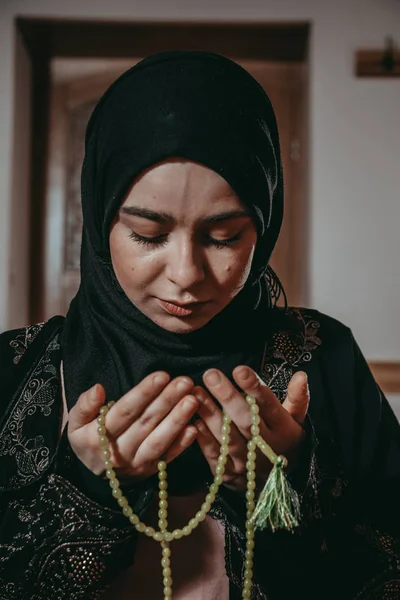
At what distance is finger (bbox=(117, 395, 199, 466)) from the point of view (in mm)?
673

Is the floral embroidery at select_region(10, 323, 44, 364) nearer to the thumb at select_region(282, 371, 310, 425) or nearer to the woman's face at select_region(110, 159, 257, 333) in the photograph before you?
the woman's face at select_region(110, 159, 257, 333)

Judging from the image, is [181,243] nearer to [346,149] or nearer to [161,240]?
[161,240]

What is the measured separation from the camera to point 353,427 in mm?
963

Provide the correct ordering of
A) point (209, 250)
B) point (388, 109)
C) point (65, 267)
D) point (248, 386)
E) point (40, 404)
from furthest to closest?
point (65, 267) < point (388, 109) < point (40, 404) < point (209, 250) < point (248, 386)

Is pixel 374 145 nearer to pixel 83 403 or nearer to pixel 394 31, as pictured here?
pixel 394 31

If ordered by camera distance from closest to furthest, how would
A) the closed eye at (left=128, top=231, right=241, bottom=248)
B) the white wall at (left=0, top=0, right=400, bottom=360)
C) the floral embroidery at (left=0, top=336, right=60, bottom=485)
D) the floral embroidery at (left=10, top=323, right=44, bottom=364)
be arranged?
the closed eye at (left=128, top=231, right=241, bottom=248) < the floral embroidery at (left=0, top=336, right=60, bottom=485) < the floral embroidery at (left=10, top=323, right=44, bottom=364) < the white wall at (left=0, top=0, right=400, bottom=360)

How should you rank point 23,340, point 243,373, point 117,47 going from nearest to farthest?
point 243,373, point 23,340, point 117,47

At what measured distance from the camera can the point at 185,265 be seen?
72 centimetres

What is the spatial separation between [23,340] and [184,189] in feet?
1.44

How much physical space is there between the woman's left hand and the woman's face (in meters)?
0.11

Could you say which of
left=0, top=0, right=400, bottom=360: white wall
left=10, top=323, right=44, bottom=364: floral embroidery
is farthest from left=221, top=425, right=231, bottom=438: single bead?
left=0, top=0, right=400, bottom=360: white wall

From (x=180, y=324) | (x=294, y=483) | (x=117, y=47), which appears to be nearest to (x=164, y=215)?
(x=180, y=324)

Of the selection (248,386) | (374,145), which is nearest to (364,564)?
(248,386)

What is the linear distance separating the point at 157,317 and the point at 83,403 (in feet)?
0.53
